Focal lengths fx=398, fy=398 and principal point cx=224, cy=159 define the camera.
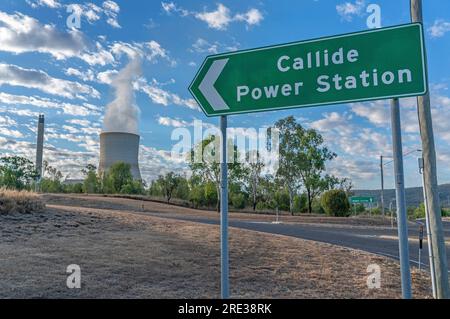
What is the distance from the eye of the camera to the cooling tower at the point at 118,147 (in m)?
38.6

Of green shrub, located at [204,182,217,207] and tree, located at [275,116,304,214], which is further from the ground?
tree, located at [275,116,304,214]

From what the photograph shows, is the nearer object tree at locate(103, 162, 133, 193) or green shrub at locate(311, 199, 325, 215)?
tree at locate(103, 162, 133, 193)

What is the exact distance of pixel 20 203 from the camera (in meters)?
12.1

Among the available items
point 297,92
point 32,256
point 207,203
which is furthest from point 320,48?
point 207,203

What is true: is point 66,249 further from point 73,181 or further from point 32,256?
point 73,181

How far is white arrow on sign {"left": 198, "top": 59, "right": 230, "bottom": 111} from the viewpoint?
3.43m

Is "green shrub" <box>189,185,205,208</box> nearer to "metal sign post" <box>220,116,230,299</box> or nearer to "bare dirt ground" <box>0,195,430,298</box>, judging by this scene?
"bare dirt ground" <box>0,195,430,298</box>

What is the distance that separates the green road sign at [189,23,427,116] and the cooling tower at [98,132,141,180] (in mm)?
36464

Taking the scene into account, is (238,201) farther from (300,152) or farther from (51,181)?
(51,181)

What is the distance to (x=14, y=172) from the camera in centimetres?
A: 4703

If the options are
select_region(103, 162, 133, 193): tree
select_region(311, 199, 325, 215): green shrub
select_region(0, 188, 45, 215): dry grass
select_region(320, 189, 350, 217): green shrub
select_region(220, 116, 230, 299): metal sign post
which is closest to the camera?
Answer: select_region(220, 116, 230, 299): metal sign post

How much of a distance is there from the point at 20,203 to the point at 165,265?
716cm

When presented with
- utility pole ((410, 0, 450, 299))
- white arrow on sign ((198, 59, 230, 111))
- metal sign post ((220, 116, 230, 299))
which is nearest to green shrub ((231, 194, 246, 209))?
utility pole ((410, 0, 450, 299))

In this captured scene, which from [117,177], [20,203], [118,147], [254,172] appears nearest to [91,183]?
[117,177]
